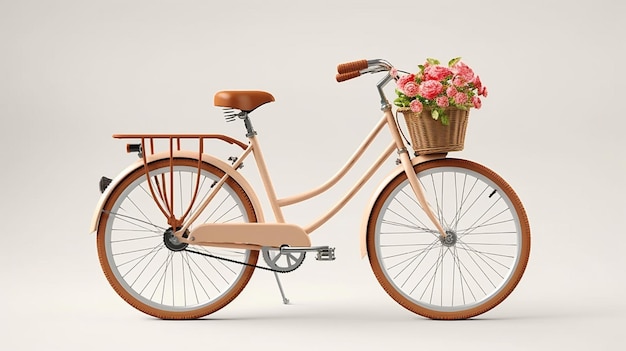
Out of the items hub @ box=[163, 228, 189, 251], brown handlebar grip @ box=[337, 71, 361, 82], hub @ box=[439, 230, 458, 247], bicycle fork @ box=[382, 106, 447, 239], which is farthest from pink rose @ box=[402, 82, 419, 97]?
hub @ box=[163, 228, 189, 251]

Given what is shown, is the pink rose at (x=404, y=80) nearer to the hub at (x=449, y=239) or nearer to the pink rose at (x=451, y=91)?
the pink rose at (x=451, y=91)

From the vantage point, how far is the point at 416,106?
7523 mm

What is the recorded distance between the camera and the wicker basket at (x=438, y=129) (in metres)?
7.59

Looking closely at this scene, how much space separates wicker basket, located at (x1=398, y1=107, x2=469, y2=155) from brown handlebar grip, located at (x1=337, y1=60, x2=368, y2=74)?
34 cm

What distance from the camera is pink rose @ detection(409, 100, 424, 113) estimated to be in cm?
752

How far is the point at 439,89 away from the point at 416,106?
168mm

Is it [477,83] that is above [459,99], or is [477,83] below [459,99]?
above

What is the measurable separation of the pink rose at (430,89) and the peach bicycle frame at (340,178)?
285mm

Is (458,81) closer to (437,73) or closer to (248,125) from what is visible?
(437,73)

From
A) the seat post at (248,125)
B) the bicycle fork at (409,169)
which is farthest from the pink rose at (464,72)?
the seat post at (248,125)

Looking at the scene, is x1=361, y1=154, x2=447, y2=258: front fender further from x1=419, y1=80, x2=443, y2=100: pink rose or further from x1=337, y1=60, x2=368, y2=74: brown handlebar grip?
x1=337, y1=60, x2=368, y2=74: brown handlebar grip

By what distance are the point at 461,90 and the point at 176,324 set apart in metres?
2.20

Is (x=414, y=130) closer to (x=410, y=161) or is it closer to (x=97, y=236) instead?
(x=410, y=161)

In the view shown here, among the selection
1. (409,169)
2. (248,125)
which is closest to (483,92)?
(409,169)
